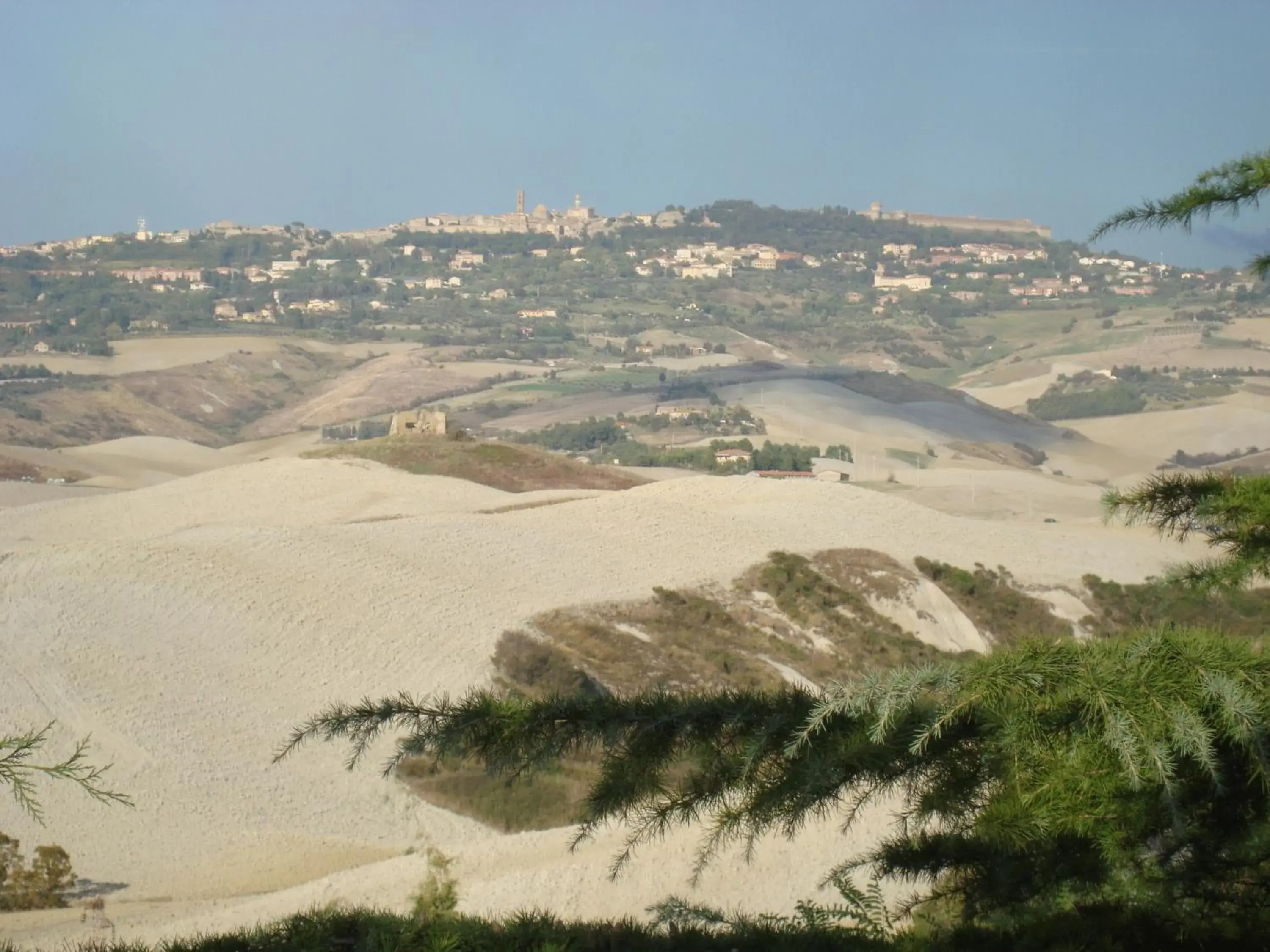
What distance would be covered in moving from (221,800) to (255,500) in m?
24.8

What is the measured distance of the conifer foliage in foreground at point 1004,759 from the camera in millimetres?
5707

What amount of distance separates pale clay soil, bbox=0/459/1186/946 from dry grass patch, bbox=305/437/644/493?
104 inches

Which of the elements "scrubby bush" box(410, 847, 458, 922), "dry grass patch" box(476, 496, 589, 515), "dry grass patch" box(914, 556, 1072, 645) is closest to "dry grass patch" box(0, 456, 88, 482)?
"dry grass patch" box(476, 496, 589, 515)

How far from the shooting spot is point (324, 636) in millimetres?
24688

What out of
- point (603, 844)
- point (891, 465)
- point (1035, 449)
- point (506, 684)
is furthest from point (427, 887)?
point (1035, 449)

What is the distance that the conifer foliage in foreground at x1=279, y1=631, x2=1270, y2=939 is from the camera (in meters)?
5.71

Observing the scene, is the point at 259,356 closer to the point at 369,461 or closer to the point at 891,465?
the point at 891,465

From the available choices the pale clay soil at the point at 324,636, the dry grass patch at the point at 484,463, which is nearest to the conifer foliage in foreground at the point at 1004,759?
the pale clay soil at the point at 324,636

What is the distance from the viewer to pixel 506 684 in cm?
2308

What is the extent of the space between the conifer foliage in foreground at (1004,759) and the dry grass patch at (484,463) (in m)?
38.9

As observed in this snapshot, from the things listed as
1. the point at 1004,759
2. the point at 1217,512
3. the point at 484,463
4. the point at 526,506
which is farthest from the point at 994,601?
the point at 1004,759

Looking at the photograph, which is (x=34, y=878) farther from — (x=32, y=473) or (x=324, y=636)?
(x=32, y=473)

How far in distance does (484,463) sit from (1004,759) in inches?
1681

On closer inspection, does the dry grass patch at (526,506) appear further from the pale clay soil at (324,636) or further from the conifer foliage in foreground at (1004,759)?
the conifer foliage in foreground at (1004,759)
